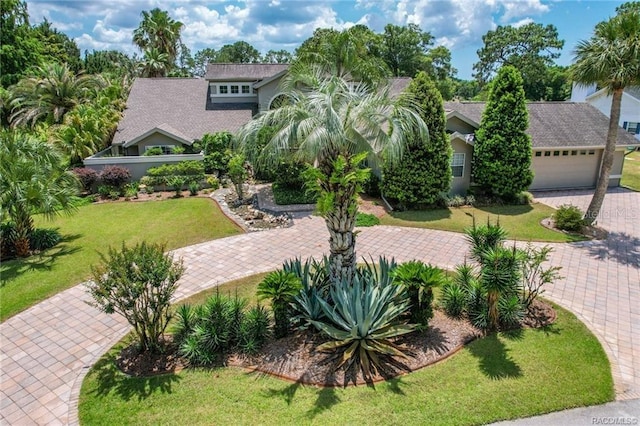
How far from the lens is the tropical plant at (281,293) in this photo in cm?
790

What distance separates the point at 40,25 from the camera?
4731 centimetres

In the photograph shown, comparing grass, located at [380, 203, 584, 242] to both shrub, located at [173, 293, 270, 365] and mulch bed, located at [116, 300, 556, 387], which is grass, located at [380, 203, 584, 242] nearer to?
mulch bed, located at [116, 300, 556, 387]

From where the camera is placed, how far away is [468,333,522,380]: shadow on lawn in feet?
24.0

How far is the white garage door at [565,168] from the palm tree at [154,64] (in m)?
35.2

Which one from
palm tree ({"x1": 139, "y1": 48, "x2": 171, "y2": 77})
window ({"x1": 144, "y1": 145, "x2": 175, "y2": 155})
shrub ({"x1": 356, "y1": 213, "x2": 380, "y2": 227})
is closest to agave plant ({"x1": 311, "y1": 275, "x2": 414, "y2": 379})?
shrub ({"x1": 356, "y1": 213, "x2": 380, "y2": 227})

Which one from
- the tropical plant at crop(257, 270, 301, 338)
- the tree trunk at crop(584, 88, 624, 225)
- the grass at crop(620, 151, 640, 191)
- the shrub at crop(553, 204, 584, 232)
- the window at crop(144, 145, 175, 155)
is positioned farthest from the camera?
the window at crop(144, 145, 175, 155)

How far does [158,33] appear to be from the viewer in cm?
4103

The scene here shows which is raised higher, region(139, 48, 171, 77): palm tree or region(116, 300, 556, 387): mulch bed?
region(139, 48, 171, 77): palm tree

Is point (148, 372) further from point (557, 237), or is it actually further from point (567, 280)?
point (557, 237)

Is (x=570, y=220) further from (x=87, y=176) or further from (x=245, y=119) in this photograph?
(x=87, y=176)

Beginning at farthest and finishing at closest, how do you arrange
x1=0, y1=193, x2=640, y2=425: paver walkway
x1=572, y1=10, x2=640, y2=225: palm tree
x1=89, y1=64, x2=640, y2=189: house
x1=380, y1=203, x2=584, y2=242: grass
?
x1=89, y1=64, x2=640, y2=189: house, x1=380, y1=203, x2=584, y2=242: grass, x1=572, y1=10, x2=640, y2=225: palm tree, x1=0, y1=193, x2=640, y2=425: paver walkway

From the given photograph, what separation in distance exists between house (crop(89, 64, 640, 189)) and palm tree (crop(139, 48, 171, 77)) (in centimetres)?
925

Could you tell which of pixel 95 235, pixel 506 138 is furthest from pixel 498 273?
pixel 95 235

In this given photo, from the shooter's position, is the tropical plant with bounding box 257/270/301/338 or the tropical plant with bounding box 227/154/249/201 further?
the tropical plant with bounding box 227/154/249/201
